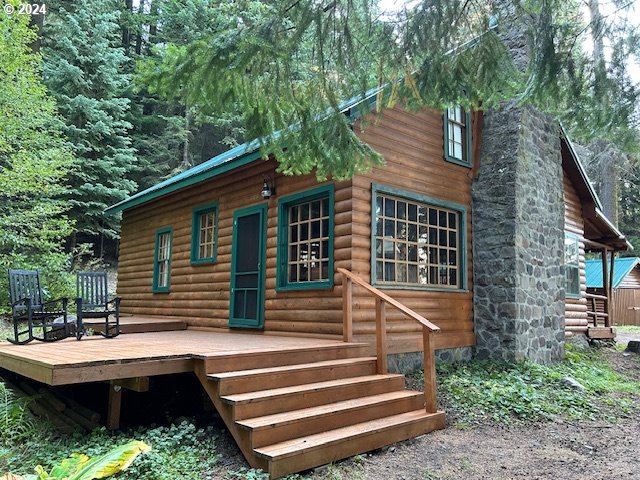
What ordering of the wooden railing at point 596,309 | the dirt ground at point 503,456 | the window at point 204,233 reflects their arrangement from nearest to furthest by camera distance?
1. the dirt ground at point 503,456
2. the window at point 204,233
3. the wooden railing at point 596,309

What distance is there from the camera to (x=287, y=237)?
7.14 meters

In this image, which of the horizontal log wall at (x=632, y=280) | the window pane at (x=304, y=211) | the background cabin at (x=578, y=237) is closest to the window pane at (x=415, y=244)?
the window pane at (x=304, y=211)

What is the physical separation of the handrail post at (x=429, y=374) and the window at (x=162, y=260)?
6.42 meters

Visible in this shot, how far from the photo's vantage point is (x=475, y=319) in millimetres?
7730

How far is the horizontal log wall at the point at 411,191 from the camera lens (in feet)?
20.2

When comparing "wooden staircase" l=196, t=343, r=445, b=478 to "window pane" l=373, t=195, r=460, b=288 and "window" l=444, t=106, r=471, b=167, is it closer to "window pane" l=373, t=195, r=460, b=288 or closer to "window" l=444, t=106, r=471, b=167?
"window pane" l=373, t=195, r=460, b=288

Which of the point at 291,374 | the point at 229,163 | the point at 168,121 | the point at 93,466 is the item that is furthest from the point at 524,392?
the point at 168,121

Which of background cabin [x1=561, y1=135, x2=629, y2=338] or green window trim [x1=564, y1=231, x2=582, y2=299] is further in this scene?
green window trim [x1=564, y1=231, x2=582, y2=299]

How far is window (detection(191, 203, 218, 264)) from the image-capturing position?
878cm

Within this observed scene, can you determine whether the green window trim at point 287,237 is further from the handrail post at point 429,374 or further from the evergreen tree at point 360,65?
the handrail post at point 429,374

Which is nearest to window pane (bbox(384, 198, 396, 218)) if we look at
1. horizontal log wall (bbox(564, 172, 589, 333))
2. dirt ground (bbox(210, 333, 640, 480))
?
dirt ground (bbox(210, 333, 640, 480))

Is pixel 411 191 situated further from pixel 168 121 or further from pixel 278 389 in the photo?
pixel 168 121

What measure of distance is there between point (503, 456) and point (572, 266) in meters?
8.02

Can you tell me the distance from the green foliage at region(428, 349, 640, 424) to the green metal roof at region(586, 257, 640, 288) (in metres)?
12.6
